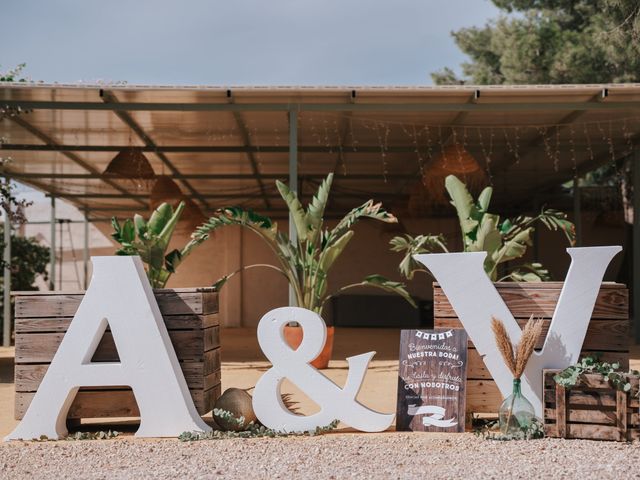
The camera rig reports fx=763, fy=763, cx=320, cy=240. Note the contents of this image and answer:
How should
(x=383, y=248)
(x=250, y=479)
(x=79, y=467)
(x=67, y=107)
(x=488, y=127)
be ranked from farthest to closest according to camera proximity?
1. (x=383, y=248)
2. (x=488, y=127)
3. (x=67, y=107)
4. (x=79, y=467)
5. (x=250, y=479)

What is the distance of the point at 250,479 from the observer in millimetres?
3619

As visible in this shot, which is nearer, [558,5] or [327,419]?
[327,419]

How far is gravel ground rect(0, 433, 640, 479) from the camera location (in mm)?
3709

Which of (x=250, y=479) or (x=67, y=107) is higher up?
(x=67, y=107)

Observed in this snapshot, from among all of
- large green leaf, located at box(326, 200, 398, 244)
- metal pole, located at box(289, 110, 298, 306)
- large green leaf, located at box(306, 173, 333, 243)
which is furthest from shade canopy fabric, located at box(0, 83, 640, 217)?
large green leaf, located at box(326, 200, 398, 244)

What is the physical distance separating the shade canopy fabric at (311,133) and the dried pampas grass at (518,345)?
3758 millimetres

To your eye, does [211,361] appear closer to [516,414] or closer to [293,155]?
[516,414]

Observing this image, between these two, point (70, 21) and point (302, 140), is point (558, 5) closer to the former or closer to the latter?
point (302, 140)

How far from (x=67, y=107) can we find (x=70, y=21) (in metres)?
5.41

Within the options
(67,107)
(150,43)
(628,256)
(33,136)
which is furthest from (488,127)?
(150,43)

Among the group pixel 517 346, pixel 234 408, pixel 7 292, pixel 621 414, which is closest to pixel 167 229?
pixel 234 408

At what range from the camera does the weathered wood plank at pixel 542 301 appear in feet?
15.5

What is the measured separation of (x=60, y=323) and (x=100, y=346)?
0.28 meters

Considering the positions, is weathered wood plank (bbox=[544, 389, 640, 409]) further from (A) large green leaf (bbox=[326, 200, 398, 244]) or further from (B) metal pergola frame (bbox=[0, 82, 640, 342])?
(B) metal pergola frame (bbox=[0, 82, 640, 342])
